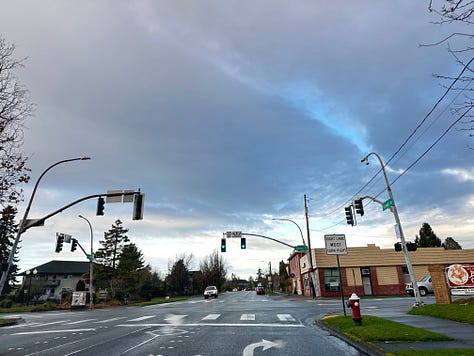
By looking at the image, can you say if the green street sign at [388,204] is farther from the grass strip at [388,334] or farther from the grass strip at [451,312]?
the grass strip at [388,334]

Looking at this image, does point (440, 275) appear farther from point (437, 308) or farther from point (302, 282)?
point (302, 282)

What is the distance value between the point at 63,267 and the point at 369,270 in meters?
70.1

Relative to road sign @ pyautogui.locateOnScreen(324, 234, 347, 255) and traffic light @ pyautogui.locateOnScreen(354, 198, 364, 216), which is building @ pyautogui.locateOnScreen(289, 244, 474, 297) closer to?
traffic light @ pyautogui.locateOnScreen(354, 198, 364, 216)

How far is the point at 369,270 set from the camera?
1672 inches

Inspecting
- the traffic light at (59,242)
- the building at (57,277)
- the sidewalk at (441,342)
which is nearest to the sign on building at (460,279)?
the sidewalk at (441,342)

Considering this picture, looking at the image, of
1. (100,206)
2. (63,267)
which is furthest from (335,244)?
(63,267)

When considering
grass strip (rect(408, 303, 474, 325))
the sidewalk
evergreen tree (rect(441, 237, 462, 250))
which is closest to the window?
grass strip (rect(408, 303, 474, 325))

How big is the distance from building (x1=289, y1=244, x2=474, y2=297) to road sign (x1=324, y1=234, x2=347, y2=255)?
29.1 meters

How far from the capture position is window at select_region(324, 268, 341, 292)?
41469 mm

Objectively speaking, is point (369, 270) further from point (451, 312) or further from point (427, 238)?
point (451, 312)

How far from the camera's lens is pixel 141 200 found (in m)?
19.8

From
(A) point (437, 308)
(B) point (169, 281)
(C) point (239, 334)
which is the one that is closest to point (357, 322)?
(C) point (239, 334)

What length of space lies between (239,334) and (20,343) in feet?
22.9

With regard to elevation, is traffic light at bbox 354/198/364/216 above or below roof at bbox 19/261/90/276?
below
